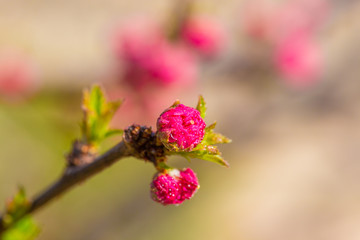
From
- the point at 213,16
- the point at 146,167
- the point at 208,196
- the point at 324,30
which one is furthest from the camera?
the point at 208,196

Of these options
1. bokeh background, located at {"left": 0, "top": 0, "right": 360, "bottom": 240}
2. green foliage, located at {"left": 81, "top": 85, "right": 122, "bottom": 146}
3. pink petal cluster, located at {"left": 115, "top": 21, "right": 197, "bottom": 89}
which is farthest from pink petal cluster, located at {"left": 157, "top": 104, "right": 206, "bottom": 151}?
pink petal cluster, located at {"left": 115, "top": 21, "right": 197, "bottom": 89}

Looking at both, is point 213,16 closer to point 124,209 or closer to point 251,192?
point 124,209

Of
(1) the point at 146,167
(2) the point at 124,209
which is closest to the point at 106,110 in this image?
(2) the point at 124,209

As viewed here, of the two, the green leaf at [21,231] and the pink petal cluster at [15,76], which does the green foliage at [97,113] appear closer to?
the green leaf at [21,231]

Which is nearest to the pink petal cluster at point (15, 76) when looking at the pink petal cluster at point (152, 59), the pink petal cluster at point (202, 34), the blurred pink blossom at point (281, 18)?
the pink petal cluster at point (152, 59)

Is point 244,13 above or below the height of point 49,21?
below

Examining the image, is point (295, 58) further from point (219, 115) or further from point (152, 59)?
point (219, 115)

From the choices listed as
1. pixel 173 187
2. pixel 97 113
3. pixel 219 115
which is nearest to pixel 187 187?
pixel 173 187
